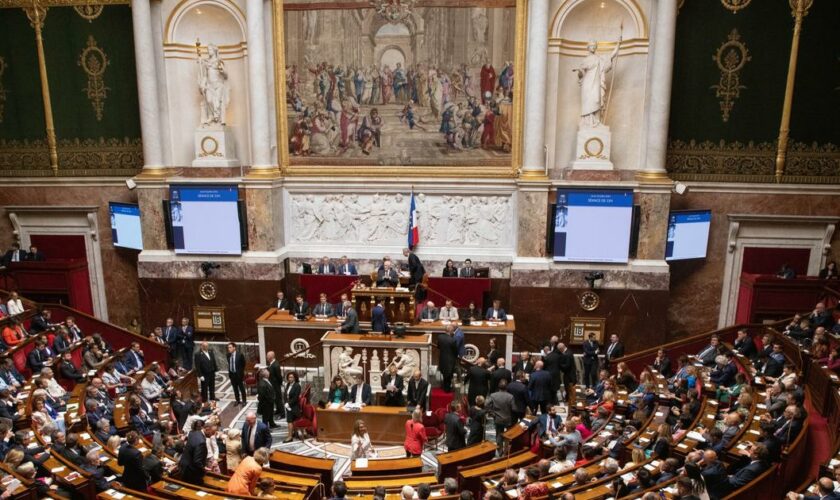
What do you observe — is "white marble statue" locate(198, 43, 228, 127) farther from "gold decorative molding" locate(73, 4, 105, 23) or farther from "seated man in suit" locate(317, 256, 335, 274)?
"seated man in suit" locate(317, 256, 335, 274)

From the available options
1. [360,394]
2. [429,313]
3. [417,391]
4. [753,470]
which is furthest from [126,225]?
[753,470]

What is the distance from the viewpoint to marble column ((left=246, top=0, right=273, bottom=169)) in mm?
17281

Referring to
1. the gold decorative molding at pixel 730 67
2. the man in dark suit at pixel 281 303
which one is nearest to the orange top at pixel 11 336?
the man in dark suit at pixel 281 303

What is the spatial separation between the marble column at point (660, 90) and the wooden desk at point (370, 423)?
9.45m

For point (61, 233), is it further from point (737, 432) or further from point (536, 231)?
point (737, 432)

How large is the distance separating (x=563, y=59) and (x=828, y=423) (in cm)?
1103

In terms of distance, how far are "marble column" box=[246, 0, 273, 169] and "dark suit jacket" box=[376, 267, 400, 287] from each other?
15.3 ft

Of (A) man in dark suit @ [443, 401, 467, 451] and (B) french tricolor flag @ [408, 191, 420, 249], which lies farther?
(B) french tricolor flag @ [408, 191, 420, 249]

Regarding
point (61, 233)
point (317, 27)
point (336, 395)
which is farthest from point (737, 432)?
point (61, 233)

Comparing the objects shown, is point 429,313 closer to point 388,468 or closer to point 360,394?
point 360,394

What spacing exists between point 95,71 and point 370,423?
1384 cm

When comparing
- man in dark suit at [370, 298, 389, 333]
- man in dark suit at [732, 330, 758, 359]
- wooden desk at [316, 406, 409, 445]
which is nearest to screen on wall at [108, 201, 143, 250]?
man in dark suit at [370, 298, 389, 333]

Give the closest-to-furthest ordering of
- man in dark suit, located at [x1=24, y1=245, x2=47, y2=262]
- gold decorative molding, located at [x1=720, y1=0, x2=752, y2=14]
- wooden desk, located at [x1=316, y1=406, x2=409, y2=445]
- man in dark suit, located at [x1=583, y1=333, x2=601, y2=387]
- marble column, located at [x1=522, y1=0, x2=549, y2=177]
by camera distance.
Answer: wooden desk, located at [x1=316, y1=406, x2=409, y2=445] → man in dark suit, located at [x1=583, y1=333, x2=601, y2=387] → gold decorative molding, located at [x1=720, y1=0, x2=752, y2=14] → marble column, located at [x1=522, y1=0, x2=549, y2=177] → man in dark suit, located at [x1=24, y1=245, x2=47, y2=262]

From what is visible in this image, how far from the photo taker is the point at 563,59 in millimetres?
17406
